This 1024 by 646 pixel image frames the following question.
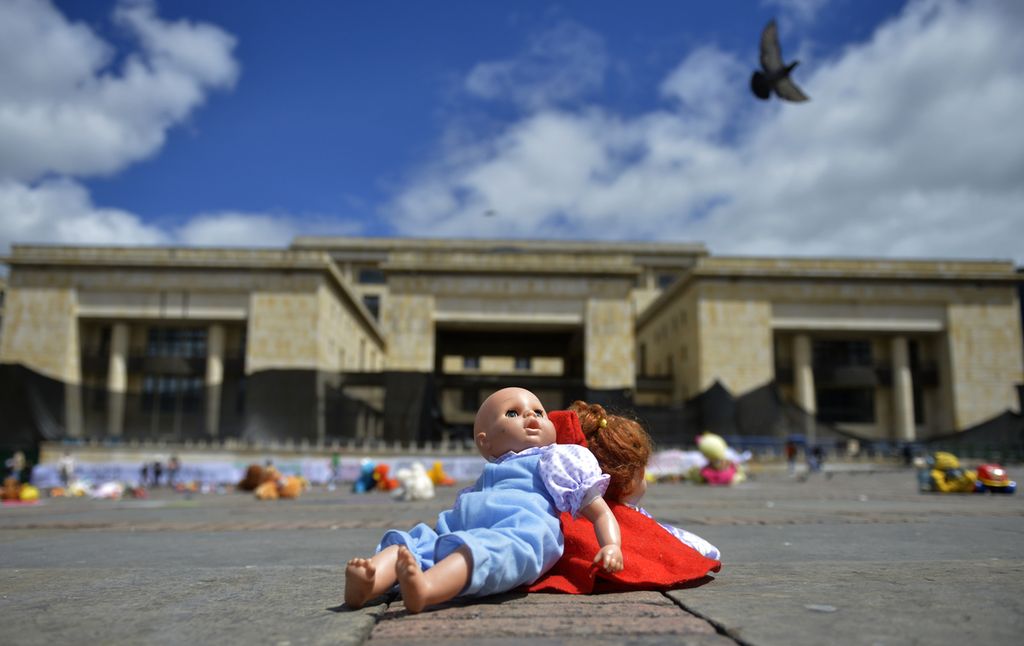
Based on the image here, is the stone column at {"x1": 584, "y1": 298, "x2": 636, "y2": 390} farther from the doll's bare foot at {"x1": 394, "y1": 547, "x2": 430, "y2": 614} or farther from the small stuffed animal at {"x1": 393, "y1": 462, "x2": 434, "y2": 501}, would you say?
the doll's bare foot at {"x1": 394, "y1": 547, "x2": 430, "y2": 614}

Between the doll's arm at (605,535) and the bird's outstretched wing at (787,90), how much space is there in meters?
12.2

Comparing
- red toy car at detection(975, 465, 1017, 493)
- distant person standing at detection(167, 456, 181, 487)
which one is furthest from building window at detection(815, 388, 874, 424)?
distant person standing at detection(167, 456, 181, 487)

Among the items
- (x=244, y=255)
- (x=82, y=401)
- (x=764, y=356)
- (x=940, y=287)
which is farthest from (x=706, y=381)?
(x=82, y=401)

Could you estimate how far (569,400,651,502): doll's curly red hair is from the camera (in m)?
3.58

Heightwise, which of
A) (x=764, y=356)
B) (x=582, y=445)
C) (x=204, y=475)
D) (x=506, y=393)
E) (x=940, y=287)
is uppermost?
(x=940, y=287)

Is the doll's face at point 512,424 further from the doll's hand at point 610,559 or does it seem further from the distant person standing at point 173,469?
the distant person standing at point 173,469

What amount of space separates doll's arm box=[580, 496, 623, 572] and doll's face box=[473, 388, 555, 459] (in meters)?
0.41

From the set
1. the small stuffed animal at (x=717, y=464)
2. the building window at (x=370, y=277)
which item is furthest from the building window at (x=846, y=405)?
the building window at (x=370, y=277)

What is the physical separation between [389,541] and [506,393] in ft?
2.75

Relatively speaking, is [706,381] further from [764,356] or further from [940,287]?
[940,287]

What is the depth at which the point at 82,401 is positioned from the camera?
1062 inches

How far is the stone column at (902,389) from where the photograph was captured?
148 ft

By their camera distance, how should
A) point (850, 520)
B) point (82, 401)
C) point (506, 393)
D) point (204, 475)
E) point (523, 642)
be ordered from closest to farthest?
1. point (523, 642)
2. point (506, 393)
3. point (850, 520)
4. point (204, 475)
5. point (82, 401)

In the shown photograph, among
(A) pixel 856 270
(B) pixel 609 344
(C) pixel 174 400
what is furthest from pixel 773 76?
(A) pixel 856 270
